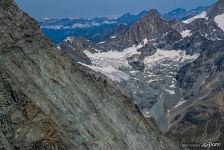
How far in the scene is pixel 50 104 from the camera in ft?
134

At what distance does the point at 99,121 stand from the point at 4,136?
42.4ft

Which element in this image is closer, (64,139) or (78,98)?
(64,139)

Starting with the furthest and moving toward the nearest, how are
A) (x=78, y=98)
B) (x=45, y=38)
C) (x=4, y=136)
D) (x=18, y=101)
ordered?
(x=45, y=38), (x=78, y=98), (x=18, y=101), (x=4, y=136)

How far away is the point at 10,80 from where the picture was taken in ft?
127

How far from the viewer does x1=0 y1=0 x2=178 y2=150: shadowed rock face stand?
3591cm

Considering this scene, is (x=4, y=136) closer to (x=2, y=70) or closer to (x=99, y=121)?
(x=2, y=70)

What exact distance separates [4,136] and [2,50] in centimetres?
875

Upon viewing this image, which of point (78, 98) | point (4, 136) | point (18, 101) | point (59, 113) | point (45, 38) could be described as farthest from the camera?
point (45, 38)

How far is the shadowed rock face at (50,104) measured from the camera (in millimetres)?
35906

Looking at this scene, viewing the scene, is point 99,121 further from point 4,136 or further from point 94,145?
point 4,136

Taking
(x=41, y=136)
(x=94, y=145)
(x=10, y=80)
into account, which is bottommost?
(x=94, y=145)

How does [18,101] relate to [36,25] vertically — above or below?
below

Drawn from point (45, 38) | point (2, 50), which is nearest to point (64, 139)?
point (2, 50)

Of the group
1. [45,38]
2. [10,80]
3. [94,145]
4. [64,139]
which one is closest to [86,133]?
[94,145]
